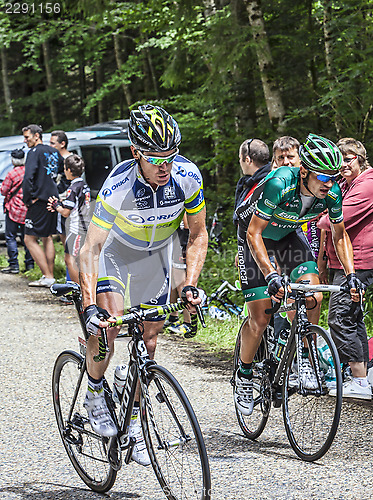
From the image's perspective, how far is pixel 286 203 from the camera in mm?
4941

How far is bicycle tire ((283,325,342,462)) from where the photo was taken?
15.0 ft

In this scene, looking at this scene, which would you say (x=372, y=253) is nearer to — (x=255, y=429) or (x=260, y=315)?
(x=260, y=315)

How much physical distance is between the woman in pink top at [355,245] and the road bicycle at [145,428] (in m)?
2.38

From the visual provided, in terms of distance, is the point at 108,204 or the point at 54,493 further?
the point at 54,493

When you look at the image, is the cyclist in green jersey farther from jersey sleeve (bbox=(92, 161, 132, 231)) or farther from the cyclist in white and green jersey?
jersey sleeve (bbox=(92, 161, 132, 231))

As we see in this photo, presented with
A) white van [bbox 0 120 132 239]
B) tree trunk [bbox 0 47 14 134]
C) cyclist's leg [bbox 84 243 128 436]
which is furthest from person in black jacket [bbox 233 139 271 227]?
tree trunk [bbox 0 47 14 134]

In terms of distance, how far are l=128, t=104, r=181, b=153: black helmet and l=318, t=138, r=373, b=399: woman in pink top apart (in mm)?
2529

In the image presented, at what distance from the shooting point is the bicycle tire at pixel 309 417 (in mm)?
4566

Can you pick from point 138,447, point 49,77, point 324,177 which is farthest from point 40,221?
point 49,77

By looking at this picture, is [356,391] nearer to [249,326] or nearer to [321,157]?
[249,326]

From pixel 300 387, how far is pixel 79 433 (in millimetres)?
1446

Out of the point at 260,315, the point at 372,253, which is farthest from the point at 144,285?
the point at 372,253

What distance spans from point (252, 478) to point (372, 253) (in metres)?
2.48

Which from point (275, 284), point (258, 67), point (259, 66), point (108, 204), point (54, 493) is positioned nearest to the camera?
point (108, 204)
